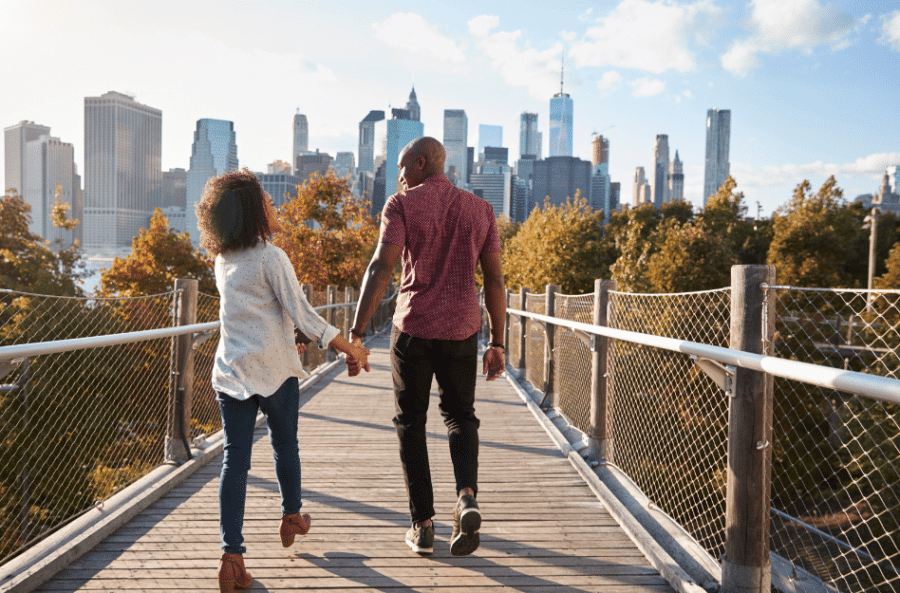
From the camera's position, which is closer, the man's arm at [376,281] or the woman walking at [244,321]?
the woman walking at [244,321]

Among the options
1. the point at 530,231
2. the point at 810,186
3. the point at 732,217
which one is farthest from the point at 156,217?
the point at 732,217

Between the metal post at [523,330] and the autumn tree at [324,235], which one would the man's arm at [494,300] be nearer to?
the metal post at [523,330]

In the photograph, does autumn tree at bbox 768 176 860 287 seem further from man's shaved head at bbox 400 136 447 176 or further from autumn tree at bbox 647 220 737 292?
man's shaved head at bbox 400 136 447 176

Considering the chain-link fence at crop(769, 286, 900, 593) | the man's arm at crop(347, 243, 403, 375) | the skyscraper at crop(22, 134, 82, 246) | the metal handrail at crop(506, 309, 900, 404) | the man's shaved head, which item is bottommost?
the chain-link fence at crop(769, 286, 900, 593)

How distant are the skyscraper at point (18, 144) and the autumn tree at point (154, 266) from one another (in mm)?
160437

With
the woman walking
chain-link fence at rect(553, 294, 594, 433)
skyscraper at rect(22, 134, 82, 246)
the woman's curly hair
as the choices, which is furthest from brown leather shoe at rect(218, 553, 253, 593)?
skyscraper at rect(22, 134, 82, 246)

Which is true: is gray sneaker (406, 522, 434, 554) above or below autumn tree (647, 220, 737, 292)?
below

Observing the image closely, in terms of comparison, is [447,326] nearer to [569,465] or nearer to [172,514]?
[172,514]

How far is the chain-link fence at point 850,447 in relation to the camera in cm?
277

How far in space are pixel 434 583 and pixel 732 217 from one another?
47369 millimetres

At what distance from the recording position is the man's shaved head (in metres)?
2.68

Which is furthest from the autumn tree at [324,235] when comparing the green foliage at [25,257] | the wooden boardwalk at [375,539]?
the wooden boardwalk at [375,539]

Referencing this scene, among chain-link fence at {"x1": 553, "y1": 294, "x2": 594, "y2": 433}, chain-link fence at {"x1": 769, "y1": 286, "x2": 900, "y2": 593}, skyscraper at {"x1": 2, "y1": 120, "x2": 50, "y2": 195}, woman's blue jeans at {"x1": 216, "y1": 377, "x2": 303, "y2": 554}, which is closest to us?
woman's blue jeans at {"x1": 216, "y1": 377, "x2": 303, "y2": 554}

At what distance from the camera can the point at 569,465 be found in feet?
13.9
